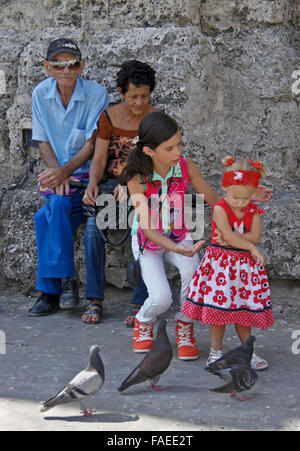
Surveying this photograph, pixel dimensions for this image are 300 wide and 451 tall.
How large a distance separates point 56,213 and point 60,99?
772mm

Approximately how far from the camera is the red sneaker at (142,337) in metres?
3.76

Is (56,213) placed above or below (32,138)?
below

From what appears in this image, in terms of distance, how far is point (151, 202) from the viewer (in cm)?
375

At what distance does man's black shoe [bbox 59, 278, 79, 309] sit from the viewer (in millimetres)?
4441

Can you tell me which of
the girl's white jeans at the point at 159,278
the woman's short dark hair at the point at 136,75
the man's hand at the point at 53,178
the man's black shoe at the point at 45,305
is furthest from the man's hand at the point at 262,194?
the man's black shoe at the point at 45,305

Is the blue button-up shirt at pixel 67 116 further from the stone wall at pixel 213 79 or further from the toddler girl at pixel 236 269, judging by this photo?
the toddler girl at pixel 236 269

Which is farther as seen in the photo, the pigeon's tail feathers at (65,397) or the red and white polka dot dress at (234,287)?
the red and white polka dot dress at (234,287)

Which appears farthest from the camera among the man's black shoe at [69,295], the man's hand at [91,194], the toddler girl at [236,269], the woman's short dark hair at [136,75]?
the man's black shoe at [69,295]

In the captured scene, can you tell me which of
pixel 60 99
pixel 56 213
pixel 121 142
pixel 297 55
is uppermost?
pixel 297 55

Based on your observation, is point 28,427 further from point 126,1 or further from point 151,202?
point 126,1

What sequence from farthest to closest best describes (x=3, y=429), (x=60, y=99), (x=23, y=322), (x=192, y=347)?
(x=60, y=99), (x=23, y=322), (x=192, y=347), (x=3, y=429)

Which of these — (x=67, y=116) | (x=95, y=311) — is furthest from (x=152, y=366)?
(x=67, y=116)

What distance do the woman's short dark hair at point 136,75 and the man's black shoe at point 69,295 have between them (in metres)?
1.26

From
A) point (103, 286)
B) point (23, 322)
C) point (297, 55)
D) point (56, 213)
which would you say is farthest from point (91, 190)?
point (297, 55)
